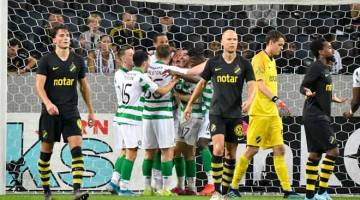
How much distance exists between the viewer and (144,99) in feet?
43.1

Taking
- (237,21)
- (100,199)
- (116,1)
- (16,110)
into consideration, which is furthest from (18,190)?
(237,21)

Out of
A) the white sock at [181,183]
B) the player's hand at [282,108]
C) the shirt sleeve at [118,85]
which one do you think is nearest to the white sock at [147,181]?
the white sock at [181,183]

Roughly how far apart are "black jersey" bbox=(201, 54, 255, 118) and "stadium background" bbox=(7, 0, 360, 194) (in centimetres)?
280

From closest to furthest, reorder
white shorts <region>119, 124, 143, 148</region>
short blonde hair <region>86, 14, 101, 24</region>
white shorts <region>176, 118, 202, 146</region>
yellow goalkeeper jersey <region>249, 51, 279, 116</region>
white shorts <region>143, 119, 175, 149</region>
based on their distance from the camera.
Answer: yellow goalkeeper jersey <region>249, 51, 279, 116</region>
white shorts <region>143, 119, 175, 149</region>
white shorts <region>119, 124, 143, 148</region>
white shorts <region>176, 118, 202, 146</region>
short blonde hair <region>86, 14, 101, 24</region>

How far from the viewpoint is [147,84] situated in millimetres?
12602

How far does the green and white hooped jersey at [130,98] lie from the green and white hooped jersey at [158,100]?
0.17 meters

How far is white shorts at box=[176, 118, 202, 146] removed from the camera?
13.4m

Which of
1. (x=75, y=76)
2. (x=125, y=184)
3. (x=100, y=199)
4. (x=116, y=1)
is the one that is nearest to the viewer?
(x=75, y=76)

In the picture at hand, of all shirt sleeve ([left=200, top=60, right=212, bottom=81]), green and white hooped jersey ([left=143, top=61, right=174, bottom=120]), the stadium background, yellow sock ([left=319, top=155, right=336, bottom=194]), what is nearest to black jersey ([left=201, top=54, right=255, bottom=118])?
A: shirt sleeve ([left=200, top=60, right=212, bottom=81])

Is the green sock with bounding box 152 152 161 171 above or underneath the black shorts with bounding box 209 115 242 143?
underneath

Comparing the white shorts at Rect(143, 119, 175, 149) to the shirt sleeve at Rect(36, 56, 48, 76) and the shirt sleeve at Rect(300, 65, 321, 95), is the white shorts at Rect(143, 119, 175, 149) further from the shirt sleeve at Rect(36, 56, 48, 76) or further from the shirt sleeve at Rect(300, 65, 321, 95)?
the shirt sleeve at Rect(36, 56, 48, 76)

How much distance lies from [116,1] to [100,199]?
3336 millimetres

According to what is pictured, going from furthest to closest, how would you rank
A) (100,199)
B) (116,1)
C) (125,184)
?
(116,1) < (125,184) < (100,199)

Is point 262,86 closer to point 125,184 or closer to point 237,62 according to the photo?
point 237,62
